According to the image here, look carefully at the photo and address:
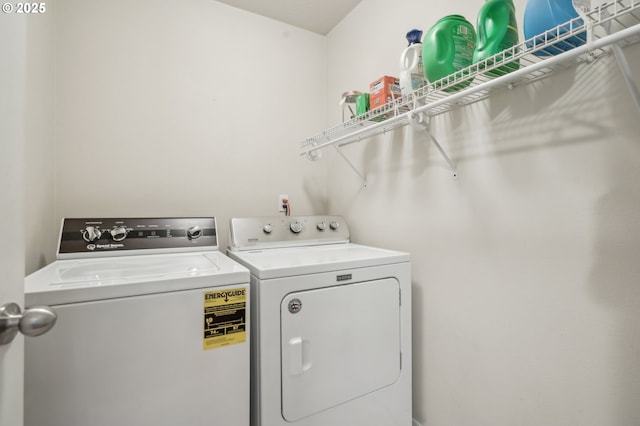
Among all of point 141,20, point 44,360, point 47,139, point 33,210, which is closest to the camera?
point 44,360

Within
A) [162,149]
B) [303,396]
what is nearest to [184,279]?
[303,396]

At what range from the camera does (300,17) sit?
2223mm

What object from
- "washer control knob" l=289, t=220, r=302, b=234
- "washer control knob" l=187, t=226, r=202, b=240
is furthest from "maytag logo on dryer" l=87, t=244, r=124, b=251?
"washer control knob" l=289, t=220, r=302, b=234

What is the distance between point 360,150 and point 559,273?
135 centimetres

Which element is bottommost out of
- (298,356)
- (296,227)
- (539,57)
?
(298,356)

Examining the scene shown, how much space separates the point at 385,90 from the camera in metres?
1.48

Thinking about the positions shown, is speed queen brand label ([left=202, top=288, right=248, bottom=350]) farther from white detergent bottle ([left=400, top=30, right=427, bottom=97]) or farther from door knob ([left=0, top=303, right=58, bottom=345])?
white detergent bottle ([left=400, top=30, right=427, bottom=97])

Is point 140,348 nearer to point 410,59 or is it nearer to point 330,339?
point 330,339

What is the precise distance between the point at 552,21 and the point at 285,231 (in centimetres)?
147

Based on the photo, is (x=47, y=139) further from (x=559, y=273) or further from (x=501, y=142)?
(x=559, y=273)

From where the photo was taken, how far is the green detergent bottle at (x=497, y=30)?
3.21 feet

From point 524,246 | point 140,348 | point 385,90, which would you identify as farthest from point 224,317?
point 385,90

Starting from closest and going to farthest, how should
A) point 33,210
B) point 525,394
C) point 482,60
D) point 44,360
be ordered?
1. point 44,360
2. point 482,60
3. point 525,394
4. point 33,210

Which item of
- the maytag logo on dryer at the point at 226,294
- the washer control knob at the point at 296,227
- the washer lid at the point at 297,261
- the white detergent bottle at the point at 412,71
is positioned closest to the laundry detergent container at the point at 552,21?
the white detergent bottle at the point at 412,71
